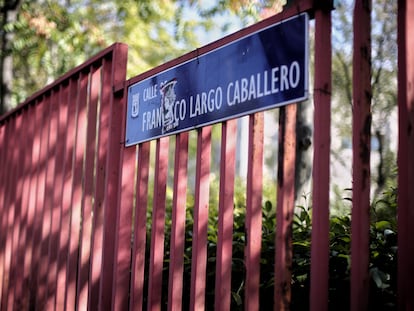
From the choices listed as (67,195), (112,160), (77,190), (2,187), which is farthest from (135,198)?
(2,187)

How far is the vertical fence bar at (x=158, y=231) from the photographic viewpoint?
2.69m

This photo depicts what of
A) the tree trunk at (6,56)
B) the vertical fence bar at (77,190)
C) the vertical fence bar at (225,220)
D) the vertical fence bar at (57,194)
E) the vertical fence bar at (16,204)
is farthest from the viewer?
the tree trunk at (6,56)

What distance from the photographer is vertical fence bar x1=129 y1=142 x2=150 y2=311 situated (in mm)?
2812

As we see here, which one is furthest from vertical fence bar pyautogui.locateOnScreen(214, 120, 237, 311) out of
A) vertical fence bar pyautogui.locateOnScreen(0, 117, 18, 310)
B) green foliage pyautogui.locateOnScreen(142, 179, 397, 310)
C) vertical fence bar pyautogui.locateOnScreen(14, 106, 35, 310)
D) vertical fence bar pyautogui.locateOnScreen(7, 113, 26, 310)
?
vertical fence bar pyautogui.locateOnScreen(0, 117, 18, 310)

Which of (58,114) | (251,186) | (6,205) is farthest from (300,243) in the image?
(6,205)

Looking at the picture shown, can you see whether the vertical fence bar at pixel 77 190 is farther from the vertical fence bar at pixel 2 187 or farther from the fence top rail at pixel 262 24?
the vertical fence bar at pixel 2 187

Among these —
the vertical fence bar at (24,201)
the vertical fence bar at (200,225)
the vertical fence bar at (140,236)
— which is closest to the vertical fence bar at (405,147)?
the vertical fence bar at (200,225)

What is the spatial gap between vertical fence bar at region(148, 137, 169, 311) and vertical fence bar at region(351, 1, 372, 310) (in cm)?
111

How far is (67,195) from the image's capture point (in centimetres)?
359

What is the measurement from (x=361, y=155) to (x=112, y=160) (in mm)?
1656

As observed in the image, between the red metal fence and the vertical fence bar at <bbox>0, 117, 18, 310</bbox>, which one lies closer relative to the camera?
the red metal fence

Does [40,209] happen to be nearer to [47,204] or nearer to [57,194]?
[47,204]

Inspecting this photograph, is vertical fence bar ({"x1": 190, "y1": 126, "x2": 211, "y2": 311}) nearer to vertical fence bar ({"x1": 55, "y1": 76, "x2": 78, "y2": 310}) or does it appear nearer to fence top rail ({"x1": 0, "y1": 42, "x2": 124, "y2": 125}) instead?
fence top rail ({"x1": 0, "y1": 42, "x2": 124, "y2": 125})

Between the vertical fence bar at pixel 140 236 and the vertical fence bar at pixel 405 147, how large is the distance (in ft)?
4.62
